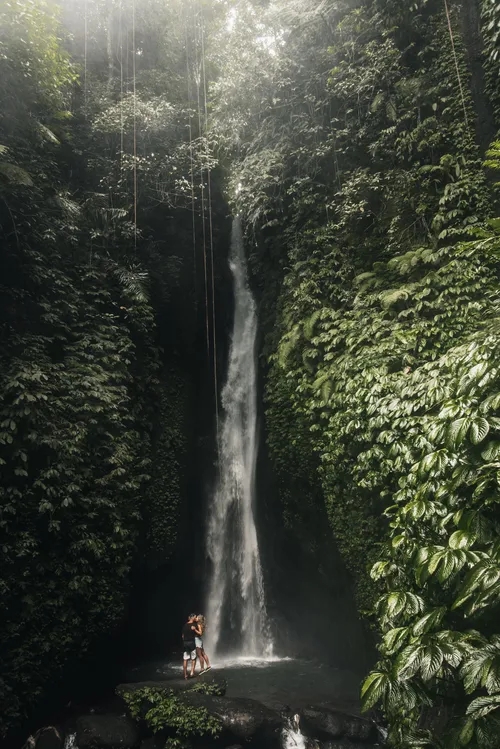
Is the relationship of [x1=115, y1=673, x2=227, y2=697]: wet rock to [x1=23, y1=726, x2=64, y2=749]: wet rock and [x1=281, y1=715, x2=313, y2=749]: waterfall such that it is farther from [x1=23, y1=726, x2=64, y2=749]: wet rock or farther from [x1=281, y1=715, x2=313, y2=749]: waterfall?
[x1=281, y1=715, x2=313, y2=749]: waterfall

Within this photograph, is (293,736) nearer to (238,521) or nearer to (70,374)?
(238,521)

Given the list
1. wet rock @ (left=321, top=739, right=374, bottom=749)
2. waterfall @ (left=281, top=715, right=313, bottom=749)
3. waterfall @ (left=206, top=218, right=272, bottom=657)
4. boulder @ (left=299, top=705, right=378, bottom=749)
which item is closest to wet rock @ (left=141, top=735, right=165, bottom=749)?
waterfall @ (left=281, top=715, right=313, bottom=749)

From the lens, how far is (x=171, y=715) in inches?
251

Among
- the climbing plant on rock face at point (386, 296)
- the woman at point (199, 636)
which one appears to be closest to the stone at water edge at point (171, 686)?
Result: the woman at point (199, 636)

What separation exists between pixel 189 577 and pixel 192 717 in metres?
4.56

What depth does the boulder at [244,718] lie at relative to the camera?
6.23 metres

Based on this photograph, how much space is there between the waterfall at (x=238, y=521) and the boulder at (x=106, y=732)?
3.93 meters

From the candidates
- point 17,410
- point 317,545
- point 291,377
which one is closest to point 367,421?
point 291,377

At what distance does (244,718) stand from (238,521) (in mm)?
4941

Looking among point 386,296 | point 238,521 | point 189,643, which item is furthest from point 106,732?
point 386,296

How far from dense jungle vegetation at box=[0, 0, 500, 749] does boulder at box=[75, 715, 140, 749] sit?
924 mm

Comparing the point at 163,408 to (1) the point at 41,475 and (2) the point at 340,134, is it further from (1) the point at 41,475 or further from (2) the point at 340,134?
(2) the point at 340,134

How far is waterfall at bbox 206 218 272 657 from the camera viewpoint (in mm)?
10242

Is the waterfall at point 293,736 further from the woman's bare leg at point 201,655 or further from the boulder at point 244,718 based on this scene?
the woman's bare leg at point 201,655
